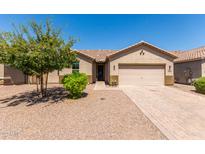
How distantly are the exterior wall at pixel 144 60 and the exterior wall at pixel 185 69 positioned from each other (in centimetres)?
305

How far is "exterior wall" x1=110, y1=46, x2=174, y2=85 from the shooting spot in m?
14.9

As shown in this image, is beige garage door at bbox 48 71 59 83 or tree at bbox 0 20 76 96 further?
beige garage door at bbox 48 71 59 83

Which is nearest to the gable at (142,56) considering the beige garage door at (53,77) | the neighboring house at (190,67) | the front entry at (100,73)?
the neighboring house at (190,67)

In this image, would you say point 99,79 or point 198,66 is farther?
point 99,79

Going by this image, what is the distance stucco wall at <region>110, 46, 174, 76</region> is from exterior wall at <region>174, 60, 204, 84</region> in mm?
3061

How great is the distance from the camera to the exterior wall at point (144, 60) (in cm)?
1487

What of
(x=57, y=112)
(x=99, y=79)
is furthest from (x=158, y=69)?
(x=57, y=112)

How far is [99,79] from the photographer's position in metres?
21.0

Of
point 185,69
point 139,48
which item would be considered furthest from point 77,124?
point 185,69

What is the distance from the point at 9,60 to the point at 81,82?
170 inches

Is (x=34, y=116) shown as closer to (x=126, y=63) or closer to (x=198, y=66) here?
(x=126, y=63)

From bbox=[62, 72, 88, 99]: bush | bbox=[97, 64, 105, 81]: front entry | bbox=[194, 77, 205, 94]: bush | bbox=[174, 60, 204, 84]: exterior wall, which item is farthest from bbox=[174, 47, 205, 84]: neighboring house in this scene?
bbox=[62, 72, 88, 99]: bush

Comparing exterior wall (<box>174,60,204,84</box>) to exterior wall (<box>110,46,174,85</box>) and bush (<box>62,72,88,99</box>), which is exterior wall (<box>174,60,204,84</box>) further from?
bush (<box>62,72,88,99</box>)
